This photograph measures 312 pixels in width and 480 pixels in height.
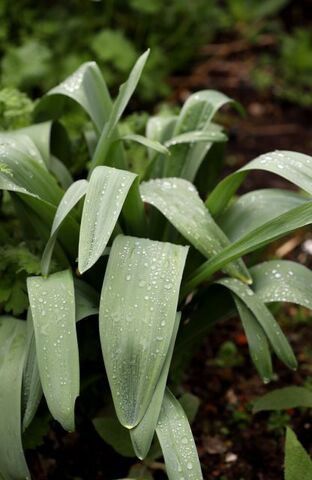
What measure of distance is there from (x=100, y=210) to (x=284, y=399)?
802 millimetres

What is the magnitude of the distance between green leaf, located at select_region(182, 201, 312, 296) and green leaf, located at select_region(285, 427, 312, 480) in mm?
459

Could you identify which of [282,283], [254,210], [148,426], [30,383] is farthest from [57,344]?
[254,210]

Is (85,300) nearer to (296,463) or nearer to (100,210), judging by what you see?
(100,210)

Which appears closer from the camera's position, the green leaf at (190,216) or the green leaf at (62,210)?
the green leaf at (62,210)

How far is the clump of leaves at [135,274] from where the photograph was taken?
173cm

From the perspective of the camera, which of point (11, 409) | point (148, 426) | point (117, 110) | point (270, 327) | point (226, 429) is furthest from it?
point (226, 429)

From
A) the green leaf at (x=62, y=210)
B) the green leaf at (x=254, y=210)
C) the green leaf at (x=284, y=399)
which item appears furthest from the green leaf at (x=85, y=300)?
the green leaf at (x=284, y=399)

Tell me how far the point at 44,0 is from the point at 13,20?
0.34m

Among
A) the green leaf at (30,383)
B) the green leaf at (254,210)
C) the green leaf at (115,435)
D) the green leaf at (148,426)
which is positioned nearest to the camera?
the green leaf at (148,426)

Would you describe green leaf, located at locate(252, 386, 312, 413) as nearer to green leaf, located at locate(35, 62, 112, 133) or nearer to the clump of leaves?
the clump of leaves

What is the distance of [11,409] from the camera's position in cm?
181

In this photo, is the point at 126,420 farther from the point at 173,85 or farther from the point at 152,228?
the point at 173,85

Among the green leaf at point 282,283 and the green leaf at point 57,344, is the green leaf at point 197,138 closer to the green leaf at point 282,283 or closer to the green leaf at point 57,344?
the green leaf at point 282,283

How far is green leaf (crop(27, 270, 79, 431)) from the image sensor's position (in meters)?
1.70
